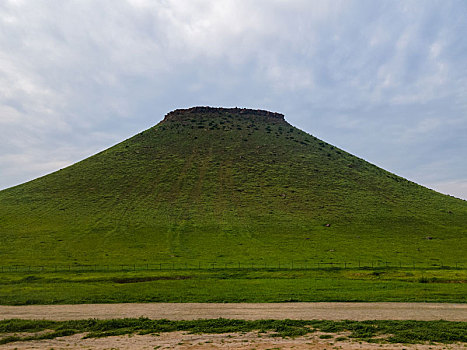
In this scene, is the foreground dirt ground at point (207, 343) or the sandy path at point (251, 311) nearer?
the foreground dirt ground at point (207, 343)

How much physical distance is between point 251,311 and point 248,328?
440cm

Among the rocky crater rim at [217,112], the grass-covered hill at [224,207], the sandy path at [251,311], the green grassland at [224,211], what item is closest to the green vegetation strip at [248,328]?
the sandy path at [251,311]

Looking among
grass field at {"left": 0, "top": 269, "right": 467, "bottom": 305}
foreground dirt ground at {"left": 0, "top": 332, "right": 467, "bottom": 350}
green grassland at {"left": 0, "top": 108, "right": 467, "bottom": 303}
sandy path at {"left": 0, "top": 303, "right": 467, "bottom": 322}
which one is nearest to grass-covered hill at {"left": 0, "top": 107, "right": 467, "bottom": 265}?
green grassland at {"left": 0, "top": 108, "right": 467, "bottom": 303}

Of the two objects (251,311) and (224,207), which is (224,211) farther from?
(251,311)

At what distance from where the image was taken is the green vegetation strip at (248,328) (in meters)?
20.2

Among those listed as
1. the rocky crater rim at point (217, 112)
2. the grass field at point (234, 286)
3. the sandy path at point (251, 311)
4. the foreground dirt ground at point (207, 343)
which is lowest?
the foreground dirt ground at point (207, 343)

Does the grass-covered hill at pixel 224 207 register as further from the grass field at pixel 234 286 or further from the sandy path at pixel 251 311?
the sandy path at pixel 251 311

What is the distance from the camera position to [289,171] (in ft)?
374

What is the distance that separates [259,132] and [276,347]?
5151 inches

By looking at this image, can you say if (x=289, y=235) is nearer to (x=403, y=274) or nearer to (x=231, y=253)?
(x=231, y=253)

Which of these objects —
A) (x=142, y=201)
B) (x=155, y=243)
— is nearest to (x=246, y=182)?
(x=142, y=201)

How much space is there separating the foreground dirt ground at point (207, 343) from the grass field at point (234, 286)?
986 centimetres

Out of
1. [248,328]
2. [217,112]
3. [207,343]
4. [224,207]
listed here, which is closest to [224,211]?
[224,207]

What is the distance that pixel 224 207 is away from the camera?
90.2 metres
